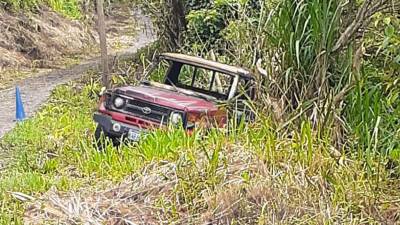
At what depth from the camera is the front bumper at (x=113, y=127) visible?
8.20m

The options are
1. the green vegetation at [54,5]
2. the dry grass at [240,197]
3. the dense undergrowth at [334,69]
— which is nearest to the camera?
the dry grass at [240,197]

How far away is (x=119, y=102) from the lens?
8.41 m

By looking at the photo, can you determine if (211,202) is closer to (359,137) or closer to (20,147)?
(359,137)

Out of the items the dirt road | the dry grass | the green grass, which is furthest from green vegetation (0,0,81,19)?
→ the dry grass

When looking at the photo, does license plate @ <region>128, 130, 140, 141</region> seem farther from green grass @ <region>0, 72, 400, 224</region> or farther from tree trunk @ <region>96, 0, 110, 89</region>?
tree trunk @ <region>96, 0, 110, 89</region>

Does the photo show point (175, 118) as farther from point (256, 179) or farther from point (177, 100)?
point (256, 179)

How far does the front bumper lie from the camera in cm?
820

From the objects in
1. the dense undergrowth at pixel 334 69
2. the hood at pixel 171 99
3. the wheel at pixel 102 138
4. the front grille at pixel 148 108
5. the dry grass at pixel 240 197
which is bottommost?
the wheel at pixel 102 138

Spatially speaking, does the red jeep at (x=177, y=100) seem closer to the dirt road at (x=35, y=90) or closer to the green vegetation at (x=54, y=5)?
the dirt road at (x=35, y=90)

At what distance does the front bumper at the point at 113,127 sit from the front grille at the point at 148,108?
0.18 m

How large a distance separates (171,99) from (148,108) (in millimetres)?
297

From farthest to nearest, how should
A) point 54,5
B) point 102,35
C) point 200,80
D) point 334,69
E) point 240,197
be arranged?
point 54,5 < point 102,35 < point 200,80 < point 334,69 < point 240,197

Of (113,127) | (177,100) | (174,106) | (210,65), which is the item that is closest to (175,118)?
(174,106)

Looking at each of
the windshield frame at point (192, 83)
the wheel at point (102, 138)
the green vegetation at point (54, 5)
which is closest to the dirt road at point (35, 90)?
the green vegetation at point (54, 5)
